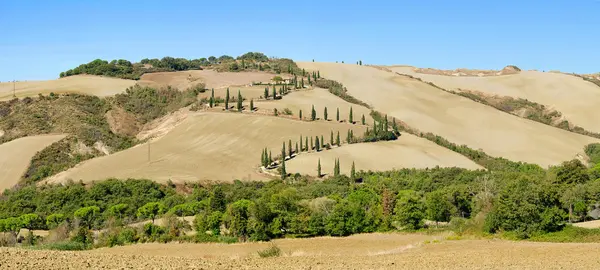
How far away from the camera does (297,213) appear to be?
76.9 m

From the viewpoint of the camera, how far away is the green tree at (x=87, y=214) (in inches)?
3597

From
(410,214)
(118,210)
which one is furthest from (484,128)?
(118,210)

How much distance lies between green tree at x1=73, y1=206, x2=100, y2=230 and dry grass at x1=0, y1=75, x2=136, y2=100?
8055 centimetres

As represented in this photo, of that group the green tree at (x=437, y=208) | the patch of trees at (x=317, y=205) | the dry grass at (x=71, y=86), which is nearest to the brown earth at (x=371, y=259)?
the patch of trees at (x=317, y=205)

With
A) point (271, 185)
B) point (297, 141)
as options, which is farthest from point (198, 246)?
point (297, 141)

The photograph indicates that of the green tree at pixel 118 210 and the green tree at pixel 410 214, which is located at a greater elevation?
the green tree at pixel 410 214

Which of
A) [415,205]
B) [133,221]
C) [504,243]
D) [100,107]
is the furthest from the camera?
[100,107]

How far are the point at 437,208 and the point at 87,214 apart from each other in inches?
1812

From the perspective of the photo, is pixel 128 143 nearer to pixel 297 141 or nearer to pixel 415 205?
pixel 297 141

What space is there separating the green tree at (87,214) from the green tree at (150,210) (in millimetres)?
5762

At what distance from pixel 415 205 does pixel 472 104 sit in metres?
121

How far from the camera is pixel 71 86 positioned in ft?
585

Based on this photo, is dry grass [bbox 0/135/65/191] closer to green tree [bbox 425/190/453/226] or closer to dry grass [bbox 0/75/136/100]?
dry grass [bbox 0/75/136/100]

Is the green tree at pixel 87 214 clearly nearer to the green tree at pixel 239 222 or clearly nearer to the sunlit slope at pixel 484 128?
the green tree at pixel 239 222
